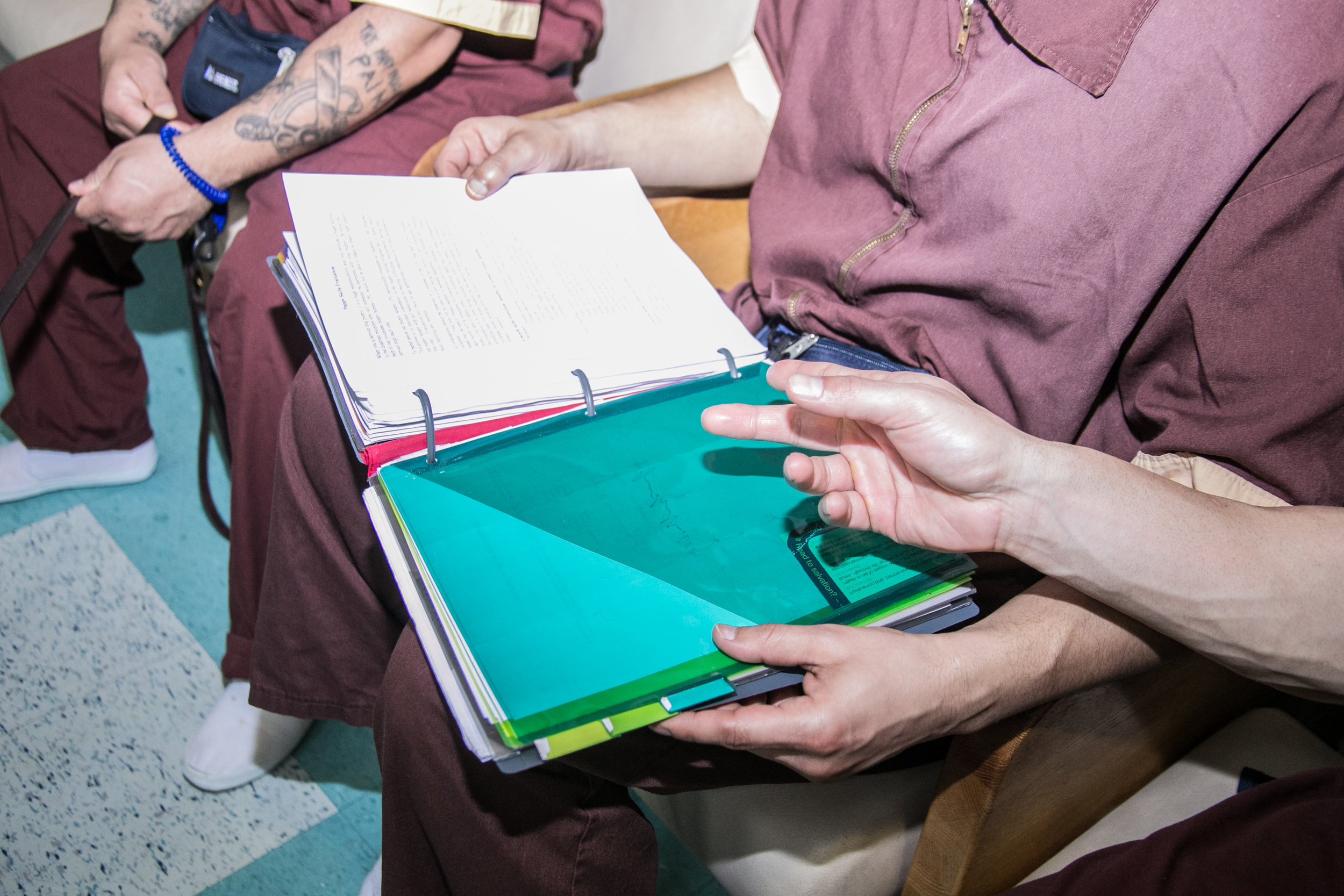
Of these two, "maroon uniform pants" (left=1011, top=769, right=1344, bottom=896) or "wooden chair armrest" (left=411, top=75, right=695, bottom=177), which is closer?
"maroon uniform pants" (left=1011, top=769, right=1344, bottom=896)

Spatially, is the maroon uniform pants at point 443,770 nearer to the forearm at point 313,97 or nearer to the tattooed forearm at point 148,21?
the forearm at point 313,97

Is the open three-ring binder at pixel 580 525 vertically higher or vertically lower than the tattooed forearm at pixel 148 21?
lower

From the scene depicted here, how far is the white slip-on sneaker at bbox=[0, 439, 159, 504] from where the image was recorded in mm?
1474

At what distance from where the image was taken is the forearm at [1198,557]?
609 millimetres

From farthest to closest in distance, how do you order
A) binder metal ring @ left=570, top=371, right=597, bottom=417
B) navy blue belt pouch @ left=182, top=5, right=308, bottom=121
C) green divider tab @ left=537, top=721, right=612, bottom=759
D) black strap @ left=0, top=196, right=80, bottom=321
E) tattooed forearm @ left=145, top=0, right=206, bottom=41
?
tattooed forearm @ left=145, top=0, right=206, bottom=41 → navy blue belt pouch @ left=182, top=5, right=308, bottom=121 → black strap @ left=0, top=196, right=80, bottom=321 → binder metal ring @ left=570, top=371, right=597, bottom=417 → green divider tab @ left=537, top=721, right=612, bottom=759

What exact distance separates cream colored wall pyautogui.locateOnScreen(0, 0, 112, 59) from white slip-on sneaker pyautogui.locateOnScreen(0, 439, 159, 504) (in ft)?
2.68

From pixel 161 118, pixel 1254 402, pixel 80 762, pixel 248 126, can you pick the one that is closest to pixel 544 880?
pixel 1254 402

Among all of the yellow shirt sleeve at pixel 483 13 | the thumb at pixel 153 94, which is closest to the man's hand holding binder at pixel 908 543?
the yellow shirt sleeve at pixel 483 13

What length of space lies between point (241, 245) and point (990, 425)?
1.06 metres

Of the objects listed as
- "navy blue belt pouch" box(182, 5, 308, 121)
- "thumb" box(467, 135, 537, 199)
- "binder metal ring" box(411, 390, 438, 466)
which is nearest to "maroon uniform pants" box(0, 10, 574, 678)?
"navy blue belt pouch" box(182, 5, 308, 121)

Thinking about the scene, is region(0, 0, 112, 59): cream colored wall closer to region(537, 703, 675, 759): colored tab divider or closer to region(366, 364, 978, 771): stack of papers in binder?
region(366, 364, 978, 771): stack of papers in binder

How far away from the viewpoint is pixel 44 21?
1.68 meters

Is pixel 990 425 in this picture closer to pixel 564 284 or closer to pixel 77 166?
pixel 564 284

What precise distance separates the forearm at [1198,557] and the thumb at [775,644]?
0.17 metres
